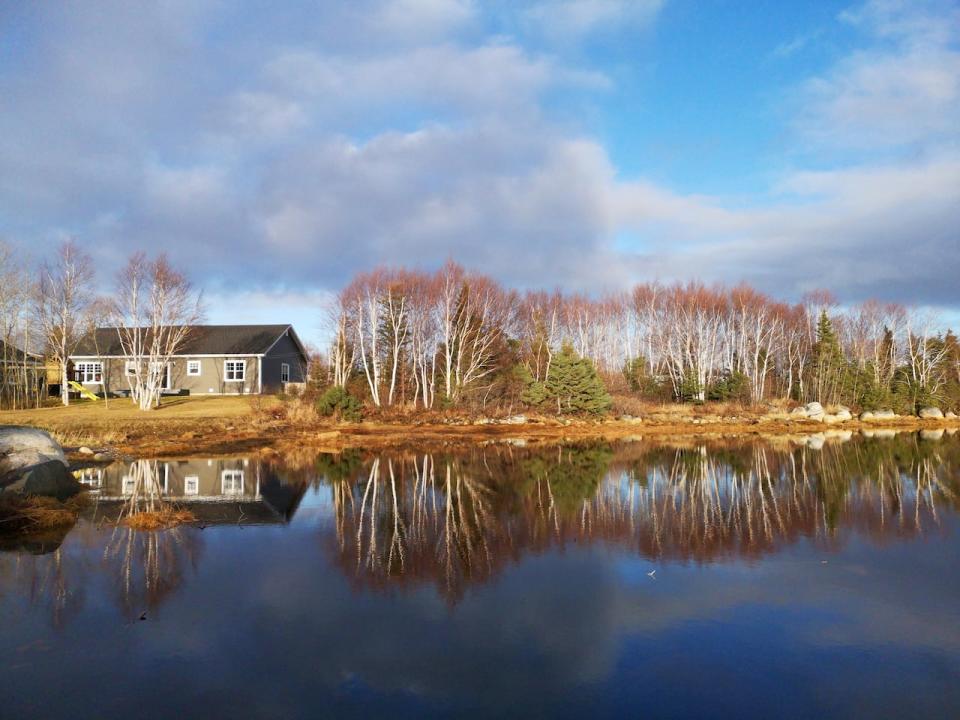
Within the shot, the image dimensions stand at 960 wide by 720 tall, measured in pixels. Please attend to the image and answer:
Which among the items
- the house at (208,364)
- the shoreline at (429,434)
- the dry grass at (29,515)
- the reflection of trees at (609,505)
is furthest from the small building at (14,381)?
the dry grass at (29,515)

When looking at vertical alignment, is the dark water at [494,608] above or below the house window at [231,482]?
below

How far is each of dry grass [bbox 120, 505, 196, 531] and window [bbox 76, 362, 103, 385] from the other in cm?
3617

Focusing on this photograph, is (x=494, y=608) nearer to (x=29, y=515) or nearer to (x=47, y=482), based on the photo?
A: (x=29, y=515)

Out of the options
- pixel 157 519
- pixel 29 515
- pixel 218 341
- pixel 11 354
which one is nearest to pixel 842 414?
pixel 157 519

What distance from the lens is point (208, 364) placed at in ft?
140

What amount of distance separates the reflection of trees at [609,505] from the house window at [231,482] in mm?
2504

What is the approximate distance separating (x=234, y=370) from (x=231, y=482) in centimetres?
2670

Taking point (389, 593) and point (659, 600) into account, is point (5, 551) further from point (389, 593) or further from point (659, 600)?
point (659, 600)

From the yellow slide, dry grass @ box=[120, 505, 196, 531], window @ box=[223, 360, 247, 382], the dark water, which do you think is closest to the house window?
the dark water

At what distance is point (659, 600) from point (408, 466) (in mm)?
12925

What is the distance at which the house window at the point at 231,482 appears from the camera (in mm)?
16097

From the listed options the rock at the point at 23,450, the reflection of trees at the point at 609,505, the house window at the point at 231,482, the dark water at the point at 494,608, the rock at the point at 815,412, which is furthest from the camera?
the rock at the point at 815,412

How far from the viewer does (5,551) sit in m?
10.5

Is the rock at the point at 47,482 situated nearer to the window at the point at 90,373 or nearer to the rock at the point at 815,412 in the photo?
the window at the point at 90,373
